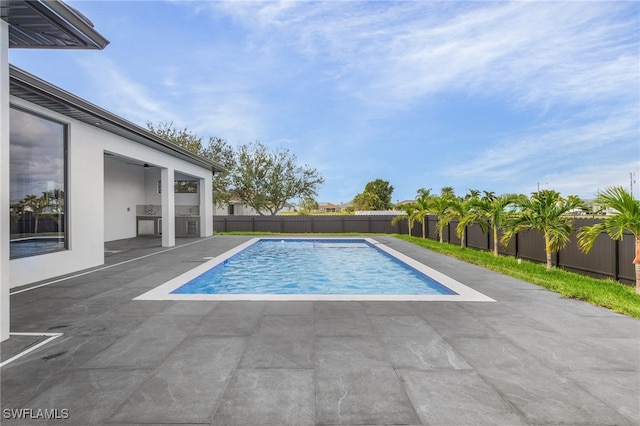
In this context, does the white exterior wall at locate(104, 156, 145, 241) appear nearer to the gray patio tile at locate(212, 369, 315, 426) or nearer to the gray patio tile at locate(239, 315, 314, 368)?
the gray patio tile at locate(239, 315, 314, 368)

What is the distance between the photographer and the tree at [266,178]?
26.6m

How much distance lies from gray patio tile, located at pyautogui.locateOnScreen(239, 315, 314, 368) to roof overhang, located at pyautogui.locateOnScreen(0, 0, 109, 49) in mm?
4201

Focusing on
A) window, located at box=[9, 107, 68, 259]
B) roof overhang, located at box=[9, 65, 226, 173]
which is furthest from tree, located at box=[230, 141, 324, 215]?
window, located at box=[9, 107, 68, 259]

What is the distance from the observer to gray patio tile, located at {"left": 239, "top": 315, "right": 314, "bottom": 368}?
9.71 feet

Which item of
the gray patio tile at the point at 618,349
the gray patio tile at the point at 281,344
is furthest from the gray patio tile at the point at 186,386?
the gray patio tile at the point at 618,349

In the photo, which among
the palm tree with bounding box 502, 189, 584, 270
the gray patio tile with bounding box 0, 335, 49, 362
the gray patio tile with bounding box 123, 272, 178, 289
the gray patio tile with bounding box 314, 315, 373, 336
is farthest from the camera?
the palm tree with bounding box 502, 189, 584, 270

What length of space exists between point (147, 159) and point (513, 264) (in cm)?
1204

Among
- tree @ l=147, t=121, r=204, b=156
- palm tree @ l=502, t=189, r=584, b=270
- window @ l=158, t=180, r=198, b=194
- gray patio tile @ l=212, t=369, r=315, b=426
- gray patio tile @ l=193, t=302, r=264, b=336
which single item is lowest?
gray patio tile @ l=212, t=369, r=315, b=426

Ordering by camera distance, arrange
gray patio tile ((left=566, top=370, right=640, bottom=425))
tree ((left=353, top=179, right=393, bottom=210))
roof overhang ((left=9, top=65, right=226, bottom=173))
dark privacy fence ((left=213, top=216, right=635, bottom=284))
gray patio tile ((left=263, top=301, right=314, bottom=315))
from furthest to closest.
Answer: tree ((left=353, top=179, right=393, bottom=210))
dark privacy fence ((left=213, top=216, right=635, bottom=284))
roof overhang ((left=9, top=65, right=226, bottom=173))
gray patio tile ((left=263, top=301, right=314, bottom=315))
gray patio tile ((left=566, top=370, right=640, bottom=425))

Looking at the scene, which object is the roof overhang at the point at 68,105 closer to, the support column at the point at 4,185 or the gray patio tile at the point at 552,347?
the support column at the point at 4,185

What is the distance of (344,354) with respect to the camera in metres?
3.13

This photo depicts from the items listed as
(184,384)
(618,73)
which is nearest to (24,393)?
(184,384)

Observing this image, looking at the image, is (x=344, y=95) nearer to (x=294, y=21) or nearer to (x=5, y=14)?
(x=294, y=21)

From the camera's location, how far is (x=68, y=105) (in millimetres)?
6418
